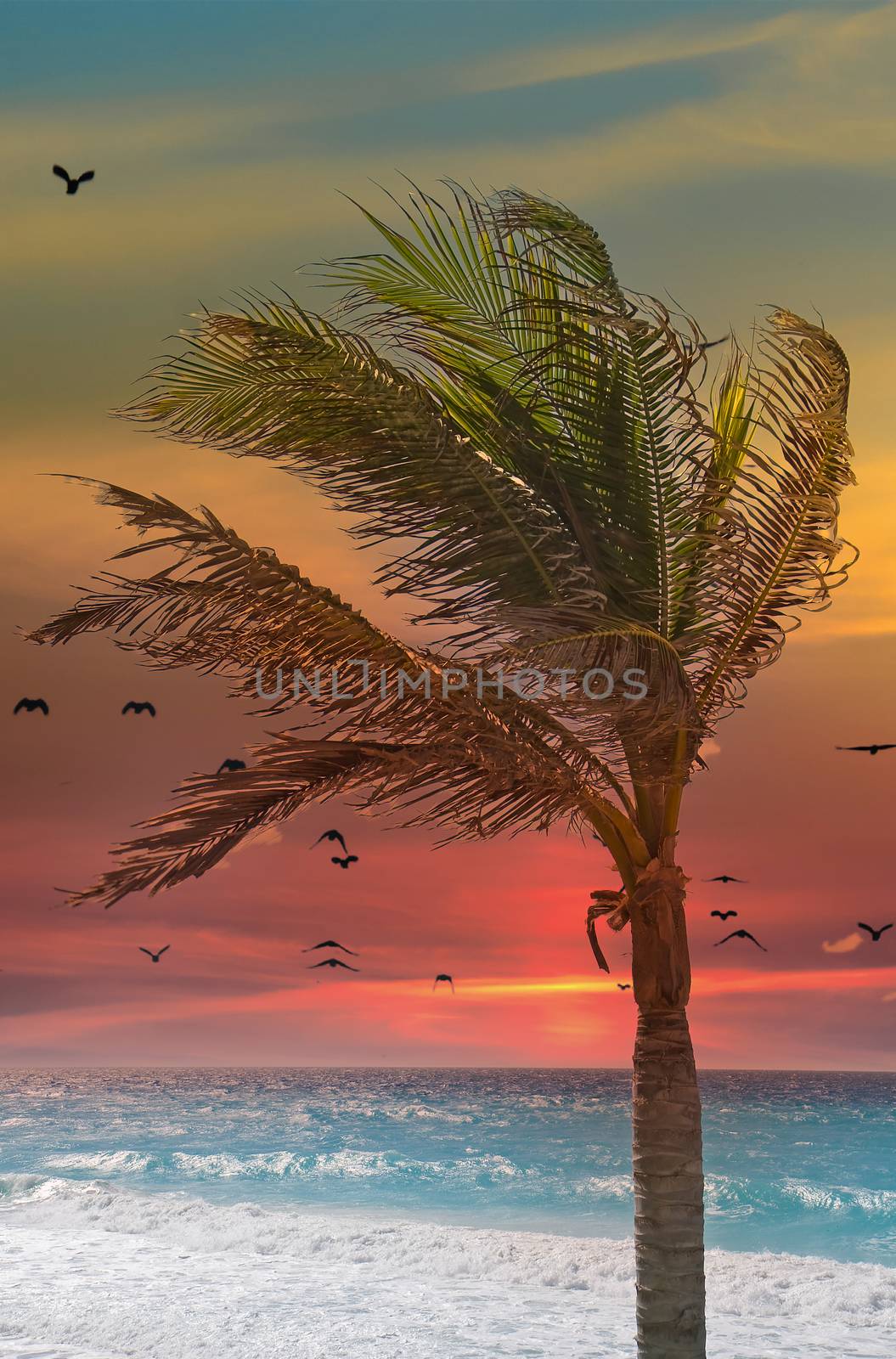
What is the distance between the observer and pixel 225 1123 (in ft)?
129

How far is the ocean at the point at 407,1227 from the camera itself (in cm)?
1117

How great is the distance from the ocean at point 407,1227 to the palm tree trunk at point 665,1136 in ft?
14.6

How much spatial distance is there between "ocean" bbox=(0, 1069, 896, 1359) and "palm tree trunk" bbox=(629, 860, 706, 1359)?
4.44 metres

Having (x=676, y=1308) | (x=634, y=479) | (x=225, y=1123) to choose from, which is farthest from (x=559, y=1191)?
(x=634, y=479)

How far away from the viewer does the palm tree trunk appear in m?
6.33

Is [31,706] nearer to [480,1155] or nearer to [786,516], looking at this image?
[786,516]

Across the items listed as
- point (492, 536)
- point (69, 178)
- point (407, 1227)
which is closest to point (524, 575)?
point (492, 536)

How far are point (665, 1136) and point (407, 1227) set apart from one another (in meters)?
14.5

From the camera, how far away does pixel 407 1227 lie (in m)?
19.2

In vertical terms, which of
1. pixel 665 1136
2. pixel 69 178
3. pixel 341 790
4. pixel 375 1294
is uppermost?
pixel 69 178

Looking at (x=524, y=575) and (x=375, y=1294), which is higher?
(x=524, y=575)

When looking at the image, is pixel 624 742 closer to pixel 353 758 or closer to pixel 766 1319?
pixel 353 758

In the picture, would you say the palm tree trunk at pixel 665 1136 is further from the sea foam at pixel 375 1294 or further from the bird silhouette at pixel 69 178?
the bird silhouette at pixel 69 178

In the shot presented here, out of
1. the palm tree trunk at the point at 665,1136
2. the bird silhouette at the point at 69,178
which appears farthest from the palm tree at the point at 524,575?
the bird silhouette at the point at 69,178
